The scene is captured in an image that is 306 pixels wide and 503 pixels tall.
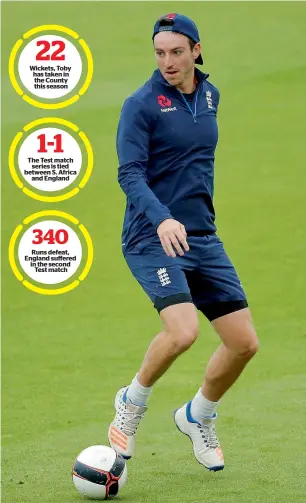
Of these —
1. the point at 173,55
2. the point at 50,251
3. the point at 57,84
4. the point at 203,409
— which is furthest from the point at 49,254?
the point at 173,55

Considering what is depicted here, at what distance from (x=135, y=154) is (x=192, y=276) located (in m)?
0.90

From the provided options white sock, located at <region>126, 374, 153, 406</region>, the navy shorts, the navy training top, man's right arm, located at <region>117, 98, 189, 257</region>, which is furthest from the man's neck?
white sock, located at <region>126, 374, 153, 406</region>

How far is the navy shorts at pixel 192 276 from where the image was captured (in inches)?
276

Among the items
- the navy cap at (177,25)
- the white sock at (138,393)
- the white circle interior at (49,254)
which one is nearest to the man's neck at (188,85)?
the navy cap at (177,25)

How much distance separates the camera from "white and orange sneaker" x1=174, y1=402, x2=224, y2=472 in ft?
24.1

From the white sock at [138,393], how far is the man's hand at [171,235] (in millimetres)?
977

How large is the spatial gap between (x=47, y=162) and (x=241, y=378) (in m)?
4.26

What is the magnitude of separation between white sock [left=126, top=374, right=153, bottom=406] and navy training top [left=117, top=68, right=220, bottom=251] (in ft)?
2.86

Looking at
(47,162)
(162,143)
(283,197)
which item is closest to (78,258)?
(47,162)

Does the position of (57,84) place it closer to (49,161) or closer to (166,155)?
(49,161)

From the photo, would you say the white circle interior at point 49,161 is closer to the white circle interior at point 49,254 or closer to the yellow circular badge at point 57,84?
the white circle interior at point 49,254

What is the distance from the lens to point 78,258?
46.8 ft

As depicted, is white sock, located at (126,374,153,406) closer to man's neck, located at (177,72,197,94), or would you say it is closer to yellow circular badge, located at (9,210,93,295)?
man's neck, located at (177,72,197,94)

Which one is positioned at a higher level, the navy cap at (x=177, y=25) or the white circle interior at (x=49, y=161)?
the navy cap at (x=177, y=25)
